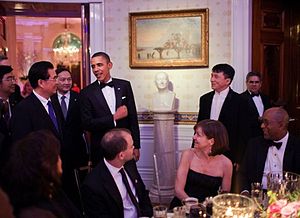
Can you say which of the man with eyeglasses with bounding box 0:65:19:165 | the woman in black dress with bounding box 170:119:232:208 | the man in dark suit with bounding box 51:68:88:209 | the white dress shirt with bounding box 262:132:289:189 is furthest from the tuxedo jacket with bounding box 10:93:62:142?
the white dress shirt with bounding box 262:132:289:189

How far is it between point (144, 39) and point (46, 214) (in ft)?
14.7

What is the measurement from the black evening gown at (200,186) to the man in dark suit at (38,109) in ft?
3.65

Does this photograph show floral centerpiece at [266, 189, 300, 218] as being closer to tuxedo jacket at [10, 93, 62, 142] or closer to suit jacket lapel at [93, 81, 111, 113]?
tuxedo jacket at [10, 93, 62, 142]

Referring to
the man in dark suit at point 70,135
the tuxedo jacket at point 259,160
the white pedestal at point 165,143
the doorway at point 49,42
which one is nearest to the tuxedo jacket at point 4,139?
the man in dark suit at point 70,135

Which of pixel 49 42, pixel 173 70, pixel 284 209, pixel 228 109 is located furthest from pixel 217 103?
pixel 49 42

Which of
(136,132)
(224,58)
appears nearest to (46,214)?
(136,132)

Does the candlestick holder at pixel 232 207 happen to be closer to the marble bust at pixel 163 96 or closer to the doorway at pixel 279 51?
the marble bust at pixel 163 96

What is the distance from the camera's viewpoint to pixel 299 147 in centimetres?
314

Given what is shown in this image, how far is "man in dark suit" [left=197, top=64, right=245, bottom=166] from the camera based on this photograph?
431 centimetres

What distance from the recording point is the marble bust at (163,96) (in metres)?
5.55

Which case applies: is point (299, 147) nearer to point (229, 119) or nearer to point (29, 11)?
point (229, 119)

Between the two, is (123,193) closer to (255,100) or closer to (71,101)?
(71,101)

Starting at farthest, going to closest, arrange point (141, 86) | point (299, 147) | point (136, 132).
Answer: point (141, 86) → point (136, 132) → point (299, 147)

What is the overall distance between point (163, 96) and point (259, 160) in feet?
8.32
